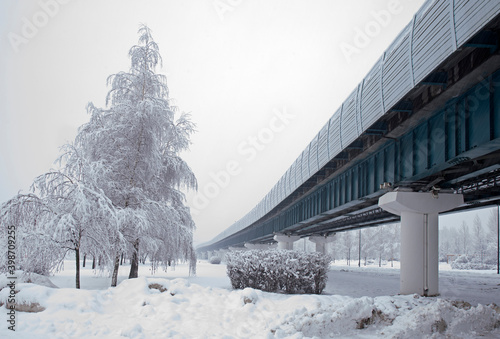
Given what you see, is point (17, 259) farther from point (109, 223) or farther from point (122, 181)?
point (122, 181)

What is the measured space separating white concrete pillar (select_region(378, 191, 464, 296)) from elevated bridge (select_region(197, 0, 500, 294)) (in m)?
0.07

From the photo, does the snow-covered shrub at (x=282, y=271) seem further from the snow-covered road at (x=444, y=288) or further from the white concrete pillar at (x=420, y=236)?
the white concrete pillar at (x=420, y=236)

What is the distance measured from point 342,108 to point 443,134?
5.56 m

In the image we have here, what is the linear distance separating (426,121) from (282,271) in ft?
25.2

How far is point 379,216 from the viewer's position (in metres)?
33.5

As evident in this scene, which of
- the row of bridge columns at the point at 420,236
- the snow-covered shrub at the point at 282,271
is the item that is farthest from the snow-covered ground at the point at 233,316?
the row of bridge columns at the point at 420,236

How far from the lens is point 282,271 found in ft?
53.2

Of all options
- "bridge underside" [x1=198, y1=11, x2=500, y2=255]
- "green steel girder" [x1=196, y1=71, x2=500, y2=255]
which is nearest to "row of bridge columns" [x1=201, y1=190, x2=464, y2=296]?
"bridge underside" [x1=198, y1=11, x2=500, y2=255]

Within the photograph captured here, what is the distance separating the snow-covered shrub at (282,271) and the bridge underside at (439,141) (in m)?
4.11

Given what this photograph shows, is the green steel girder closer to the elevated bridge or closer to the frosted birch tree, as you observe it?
the elevated bridge

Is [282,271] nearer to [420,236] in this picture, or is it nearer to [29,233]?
[420,236]

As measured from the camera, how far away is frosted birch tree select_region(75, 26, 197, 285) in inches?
720

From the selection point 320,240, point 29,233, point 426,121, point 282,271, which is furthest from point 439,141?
point 320,240

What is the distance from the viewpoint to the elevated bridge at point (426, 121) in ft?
29.4
